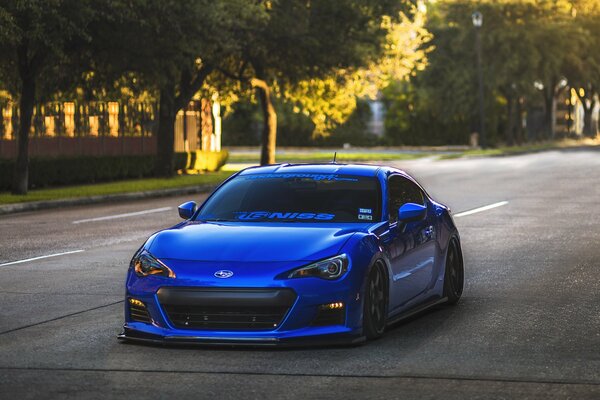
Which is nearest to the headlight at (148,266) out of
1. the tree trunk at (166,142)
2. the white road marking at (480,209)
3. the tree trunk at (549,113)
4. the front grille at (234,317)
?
the front grille at (234,317)

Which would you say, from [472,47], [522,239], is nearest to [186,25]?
[522,239]

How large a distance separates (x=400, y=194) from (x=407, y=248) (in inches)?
33.6

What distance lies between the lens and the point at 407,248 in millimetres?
10930

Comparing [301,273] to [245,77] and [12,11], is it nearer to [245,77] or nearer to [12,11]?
[12,11]

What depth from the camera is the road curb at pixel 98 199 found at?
1128 inches

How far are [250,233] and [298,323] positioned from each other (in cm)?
99

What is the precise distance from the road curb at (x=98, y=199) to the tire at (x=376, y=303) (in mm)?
18813

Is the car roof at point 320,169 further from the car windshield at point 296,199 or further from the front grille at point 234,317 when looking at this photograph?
the front grille at point 234,317

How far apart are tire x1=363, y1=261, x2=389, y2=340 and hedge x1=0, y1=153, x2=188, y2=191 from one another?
2563 centimetres

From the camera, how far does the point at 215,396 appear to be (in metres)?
7.98

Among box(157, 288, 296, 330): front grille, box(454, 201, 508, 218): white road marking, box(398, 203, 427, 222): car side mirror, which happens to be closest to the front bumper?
box(157, 288, 296, 330): front grille

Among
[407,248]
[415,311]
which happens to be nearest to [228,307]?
[407,248]

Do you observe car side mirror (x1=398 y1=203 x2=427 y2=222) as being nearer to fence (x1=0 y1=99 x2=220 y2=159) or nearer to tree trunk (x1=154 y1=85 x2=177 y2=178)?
fence (x1=0 y1=99 x2=220 y2=159)

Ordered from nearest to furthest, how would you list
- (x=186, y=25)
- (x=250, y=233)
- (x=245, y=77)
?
(x=250, y=233)
(x=186, y=25)
(x=245, y=77)
